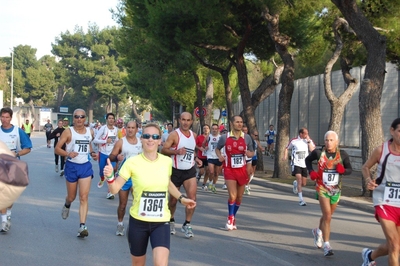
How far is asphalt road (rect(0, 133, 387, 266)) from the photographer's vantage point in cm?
762

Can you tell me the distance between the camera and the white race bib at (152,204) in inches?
207

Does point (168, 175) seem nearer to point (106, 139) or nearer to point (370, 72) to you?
point (106, 139)

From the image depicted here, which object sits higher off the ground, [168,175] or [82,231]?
[168,175]

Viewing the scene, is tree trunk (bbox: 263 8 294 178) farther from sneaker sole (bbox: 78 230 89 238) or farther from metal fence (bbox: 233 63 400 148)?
sneaker sole (bbox: 78 230 89 238)

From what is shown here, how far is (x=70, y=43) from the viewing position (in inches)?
3873

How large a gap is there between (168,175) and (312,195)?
35.4 feet

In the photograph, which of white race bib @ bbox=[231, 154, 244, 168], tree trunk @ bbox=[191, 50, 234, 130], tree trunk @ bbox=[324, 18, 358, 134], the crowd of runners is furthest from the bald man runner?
tree trunk @ bbox=[191, 50, 234, 130]

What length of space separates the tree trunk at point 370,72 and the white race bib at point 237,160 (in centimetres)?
553

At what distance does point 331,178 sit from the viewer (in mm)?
7969

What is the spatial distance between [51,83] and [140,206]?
10059 cm

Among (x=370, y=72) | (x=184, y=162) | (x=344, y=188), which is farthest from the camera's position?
(x=344, y=188)

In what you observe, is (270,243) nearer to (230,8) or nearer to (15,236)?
(15,236)

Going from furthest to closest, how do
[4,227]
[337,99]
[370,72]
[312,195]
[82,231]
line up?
[337,99], [312,195], [370,72], [4,227], [82,231]

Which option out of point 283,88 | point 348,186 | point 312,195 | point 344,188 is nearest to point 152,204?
point 312,195
